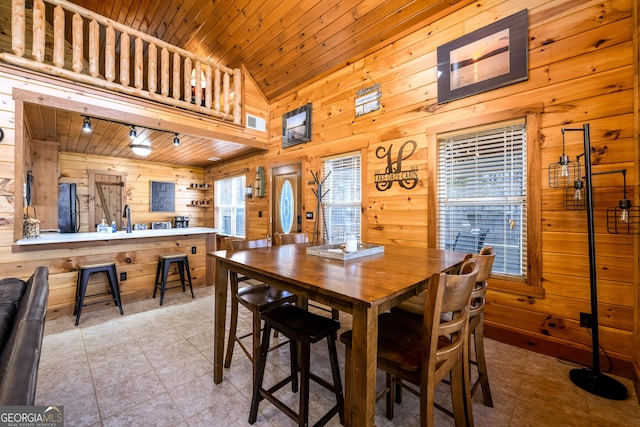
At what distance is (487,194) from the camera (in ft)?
8.62

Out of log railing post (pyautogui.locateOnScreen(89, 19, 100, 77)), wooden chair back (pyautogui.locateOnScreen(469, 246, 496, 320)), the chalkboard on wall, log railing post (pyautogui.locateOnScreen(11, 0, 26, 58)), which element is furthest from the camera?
the chalkboard on wall

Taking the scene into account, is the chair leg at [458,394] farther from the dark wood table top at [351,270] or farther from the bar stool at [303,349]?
the bar stool at [303,349]

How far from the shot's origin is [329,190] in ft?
13.3

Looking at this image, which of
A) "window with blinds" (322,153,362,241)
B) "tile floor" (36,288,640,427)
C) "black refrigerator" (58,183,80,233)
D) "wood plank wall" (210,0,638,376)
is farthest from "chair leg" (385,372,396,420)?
"black refrigerator" (58,183,80,233)

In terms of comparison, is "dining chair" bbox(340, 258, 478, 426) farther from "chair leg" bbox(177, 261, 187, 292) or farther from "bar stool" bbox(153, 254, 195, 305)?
"chair leg" bbox(177, 261, 187, 292)

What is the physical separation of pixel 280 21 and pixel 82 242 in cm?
360

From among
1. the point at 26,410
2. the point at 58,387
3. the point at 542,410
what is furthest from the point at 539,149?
the point at 58,387

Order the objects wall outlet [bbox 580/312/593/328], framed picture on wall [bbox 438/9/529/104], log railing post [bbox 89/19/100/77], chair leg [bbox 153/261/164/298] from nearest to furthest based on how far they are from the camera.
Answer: wall outlet [bbox 580/312/593/328], framed picture on wall [bbox 438/9/529/104], log railing post [bbox 89/19/100/77], chair leg [bbox 153/261/164/298]

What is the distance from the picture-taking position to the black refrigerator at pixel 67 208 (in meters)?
4.43

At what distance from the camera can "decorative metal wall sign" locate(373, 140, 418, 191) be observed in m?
3.07

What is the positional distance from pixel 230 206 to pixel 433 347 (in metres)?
5.81

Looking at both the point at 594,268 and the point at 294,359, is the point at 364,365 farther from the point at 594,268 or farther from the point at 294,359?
the point at 594,268

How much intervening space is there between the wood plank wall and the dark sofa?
295cm

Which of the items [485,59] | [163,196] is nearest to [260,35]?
[485,59]
